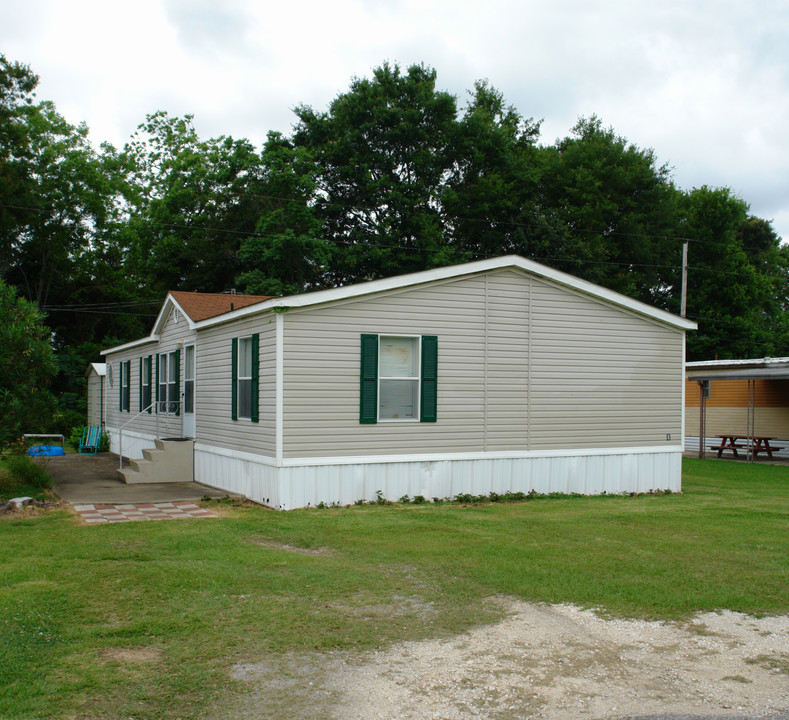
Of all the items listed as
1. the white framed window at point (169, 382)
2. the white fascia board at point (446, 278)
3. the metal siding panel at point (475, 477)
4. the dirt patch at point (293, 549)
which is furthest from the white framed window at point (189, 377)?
the dirt patch at point (293, 549)

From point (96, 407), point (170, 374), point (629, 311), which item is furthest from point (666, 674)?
point (96, 407)

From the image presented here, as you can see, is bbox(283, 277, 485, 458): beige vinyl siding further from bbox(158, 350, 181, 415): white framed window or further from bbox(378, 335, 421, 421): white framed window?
bbox(158, 350, 181, 415): white framed window

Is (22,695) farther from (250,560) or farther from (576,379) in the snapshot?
(576,379)

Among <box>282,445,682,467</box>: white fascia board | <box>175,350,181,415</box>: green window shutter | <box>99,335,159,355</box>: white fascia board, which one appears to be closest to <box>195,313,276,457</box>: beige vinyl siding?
<box>282,445,682,467</box>: white fascia board

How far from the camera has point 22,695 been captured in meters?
4.13

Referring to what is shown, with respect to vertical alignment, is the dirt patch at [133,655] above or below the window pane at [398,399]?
below

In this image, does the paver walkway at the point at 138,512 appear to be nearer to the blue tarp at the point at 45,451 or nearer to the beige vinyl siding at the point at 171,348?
the beige vinyl siding at the point at 171,348

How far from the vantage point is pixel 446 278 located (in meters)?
12.1

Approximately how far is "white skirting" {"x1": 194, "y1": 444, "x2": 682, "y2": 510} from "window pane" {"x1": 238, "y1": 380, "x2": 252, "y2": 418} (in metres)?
0.71

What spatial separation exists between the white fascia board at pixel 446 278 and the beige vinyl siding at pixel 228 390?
204 millimetres

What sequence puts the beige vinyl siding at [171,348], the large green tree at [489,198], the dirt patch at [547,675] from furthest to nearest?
1. the large green tree at [489,198]
2. the beige vinyl siding at [171,348]
3. the dirt patch at [547,675]

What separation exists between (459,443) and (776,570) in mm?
5505

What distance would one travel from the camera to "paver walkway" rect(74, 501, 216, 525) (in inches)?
394

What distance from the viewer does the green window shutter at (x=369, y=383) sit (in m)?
11.4
